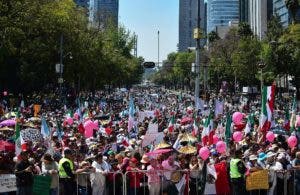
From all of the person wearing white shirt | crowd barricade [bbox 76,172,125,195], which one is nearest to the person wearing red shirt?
crowd barricade [bbox 76,172,125,195]

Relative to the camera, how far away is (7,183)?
523 inches

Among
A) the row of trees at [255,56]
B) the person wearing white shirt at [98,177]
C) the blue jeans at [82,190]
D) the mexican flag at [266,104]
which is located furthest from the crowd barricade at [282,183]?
the row of trees at [255,56]

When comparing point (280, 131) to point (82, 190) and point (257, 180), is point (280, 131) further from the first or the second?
point (82, 190)

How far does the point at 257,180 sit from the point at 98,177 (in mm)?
3741

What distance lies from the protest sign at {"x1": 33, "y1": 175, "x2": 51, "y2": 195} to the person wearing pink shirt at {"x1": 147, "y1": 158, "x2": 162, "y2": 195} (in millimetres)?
2249

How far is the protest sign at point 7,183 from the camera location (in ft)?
43.3

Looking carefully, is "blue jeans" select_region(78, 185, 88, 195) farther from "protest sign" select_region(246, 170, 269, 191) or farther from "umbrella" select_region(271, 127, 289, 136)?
"umbrella" select_region(271, 127, 289, 136)

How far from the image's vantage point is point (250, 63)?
3233 inches

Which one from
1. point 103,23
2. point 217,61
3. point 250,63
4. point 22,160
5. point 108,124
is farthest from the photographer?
point 217,61

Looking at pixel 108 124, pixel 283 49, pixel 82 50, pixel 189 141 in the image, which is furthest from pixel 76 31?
pixel 189 141

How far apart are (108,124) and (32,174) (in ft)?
44.1

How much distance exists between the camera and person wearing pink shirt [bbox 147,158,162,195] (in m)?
14.2

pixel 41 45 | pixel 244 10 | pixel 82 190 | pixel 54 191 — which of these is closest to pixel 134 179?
pixel 82 190

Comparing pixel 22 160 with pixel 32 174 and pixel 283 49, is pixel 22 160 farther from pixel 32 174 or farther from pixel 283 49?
pixel 283 49
